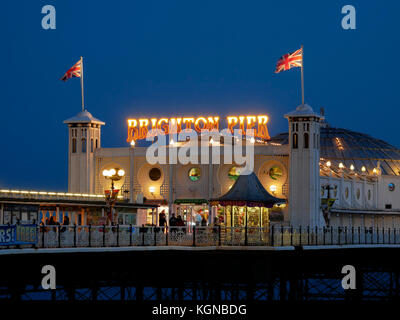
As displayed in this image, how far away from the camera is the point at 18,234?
1566 inches

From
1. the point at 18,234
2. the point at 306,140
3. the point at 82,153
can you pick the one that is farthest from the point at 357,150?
the point at 18,234

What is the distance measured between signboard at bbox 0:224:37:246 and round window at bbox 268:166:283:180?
98.7 feet

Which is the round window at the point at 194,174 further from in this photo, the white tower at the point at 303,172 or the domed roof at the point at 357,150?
the domed roof at the point at 357,150

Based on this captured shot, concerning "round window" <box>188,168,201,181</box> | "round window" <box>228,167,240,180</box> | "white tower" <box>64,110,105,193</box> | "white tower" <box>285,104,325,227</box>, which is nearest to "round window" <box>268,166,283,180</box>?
"white tower" <box>285,104,325,227</box>

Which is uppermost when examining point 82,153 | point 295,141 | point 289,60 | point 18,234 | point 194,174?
point 289,60

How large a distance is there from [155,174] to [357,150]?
142ft

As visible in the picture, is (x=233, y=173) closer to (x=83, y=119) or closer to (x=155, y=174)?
(x=155, y=174)

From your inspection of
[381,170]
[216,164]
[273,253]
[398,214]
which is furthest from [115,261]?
[381,170]

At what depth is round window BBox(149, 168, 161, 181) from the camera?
71.3 meters

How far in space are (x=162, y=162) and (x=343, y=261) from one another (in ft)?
58.4

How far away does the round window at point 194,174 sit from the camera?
69.9 m

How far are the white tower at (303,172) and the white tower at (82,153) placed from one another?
15.7 meters

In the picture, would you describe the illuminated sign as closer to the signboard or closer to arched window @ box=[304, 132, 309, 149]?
arched window @ box=[304, 132, 309, 149]
